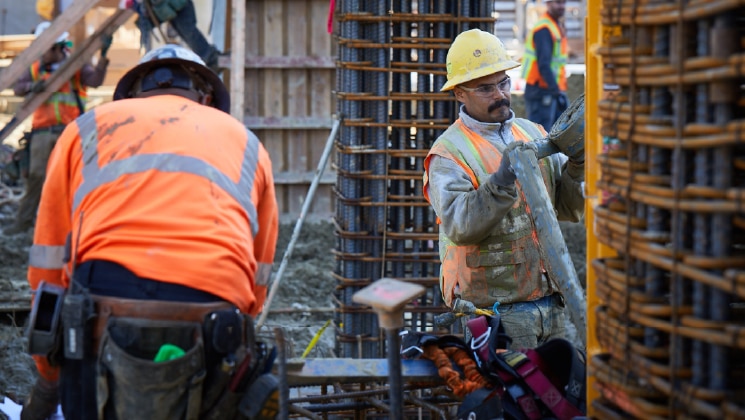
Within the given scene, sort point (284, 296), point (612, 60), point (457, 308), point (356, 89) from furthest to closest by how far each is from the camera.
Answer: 1. point (284, 296)
2. point (356, 89)
3. point (457, 308)
4. point (612, 60)

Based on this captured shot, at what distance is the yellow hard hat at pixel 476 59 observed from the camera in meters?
5.59

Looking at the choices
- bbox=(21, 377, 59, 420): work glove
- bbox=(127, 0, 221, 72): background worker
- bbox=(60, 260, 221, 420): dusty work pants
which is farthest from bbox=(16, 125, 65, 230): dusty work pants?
bbox=(60, 260, 221, 420): dusty work pants

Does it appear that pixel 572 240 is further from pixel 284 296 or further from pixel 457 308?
pixel 457 308

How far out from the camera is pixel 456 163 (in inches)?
214

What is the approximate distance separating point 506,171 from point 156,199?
5.15ft

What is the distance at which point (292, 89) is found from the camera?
13172mm

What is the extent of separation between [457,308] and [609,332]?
2083 mm

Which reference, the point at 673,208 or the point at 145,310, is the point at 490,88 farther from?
the point at 673,208

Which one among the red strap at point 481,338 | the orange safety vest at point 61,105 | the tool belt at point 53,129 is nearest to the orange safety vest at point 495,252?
the red strap at point 481,338

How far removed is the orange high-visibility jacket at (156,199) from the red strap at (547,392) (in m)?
1.07

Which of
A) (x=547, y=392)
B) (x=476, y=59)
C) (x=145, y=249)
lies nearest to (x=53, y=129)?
(x=476, y=59)

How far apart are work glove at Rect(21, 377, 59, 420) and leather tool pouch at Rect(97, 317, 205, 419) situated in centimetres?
36

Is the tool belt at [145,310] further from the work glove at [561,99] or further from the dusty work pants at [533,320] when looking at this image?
the work glove at [561,99]

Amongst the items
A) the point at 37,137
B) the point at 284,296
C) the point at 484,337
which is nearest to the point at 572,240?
the point at 284,296
